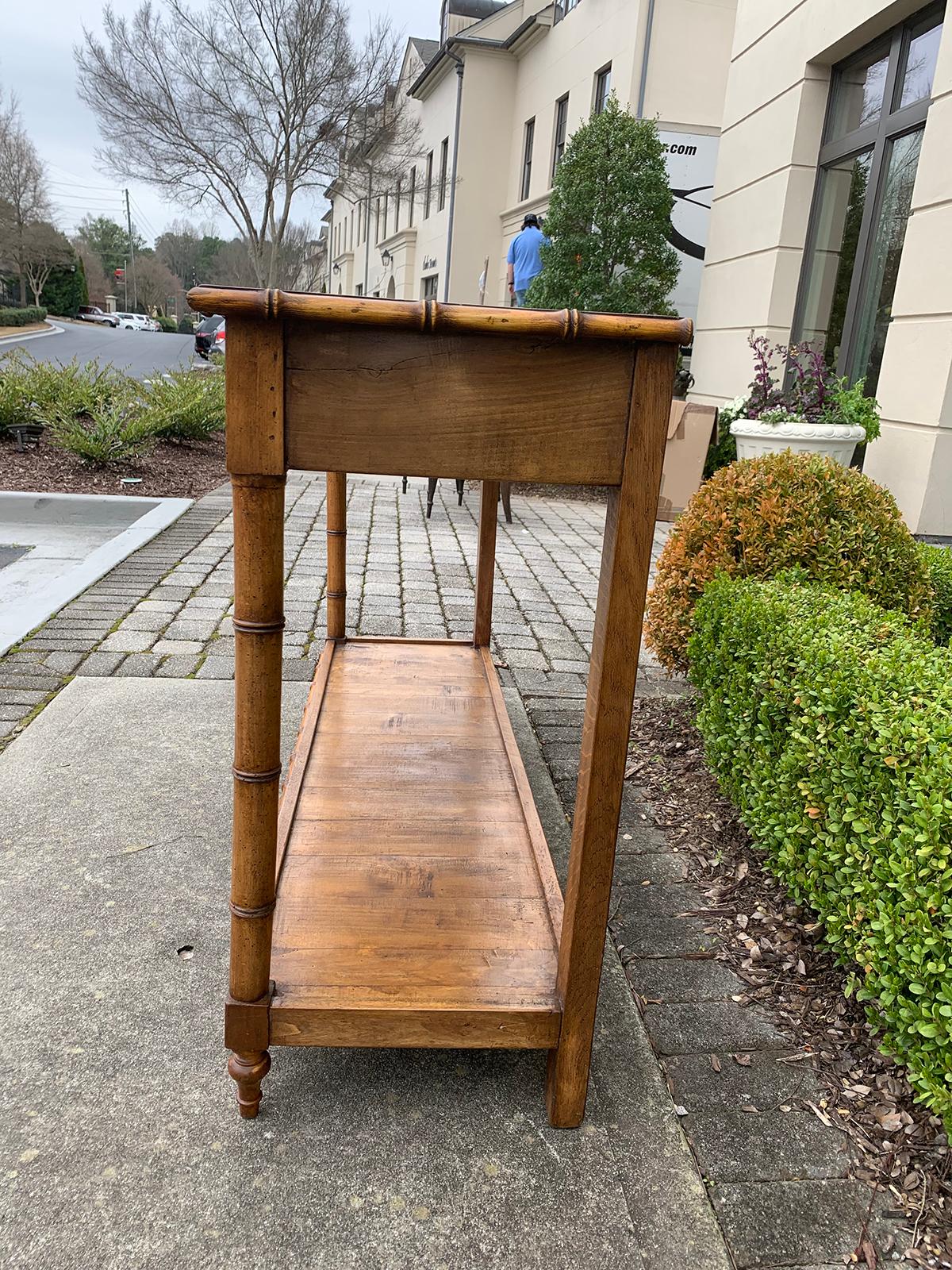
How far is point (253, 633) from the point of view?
1.46 metres

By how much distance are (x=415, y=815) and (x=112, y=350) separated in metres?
32.6

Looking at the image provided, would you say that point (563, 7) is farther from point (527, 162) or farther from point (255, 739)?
point (255, 739)

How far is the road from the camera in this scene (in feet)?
79.7

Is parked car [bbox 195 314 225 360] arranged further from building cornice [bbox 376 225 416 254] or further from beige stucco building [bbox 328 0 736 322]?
building cornice [bbox 376 225 416 254]

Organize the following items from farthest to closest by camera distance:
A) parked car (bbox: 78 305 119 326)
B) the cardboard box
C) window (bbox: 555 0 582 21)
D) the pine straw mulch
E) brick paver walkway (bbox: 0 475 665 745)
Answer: parked car (bbox: 78 305 119 326), window (bbox: 555 0 582 21), the cardboard box, brick paver walkway (bbox: 0 475 665 745), the pine straw mulch

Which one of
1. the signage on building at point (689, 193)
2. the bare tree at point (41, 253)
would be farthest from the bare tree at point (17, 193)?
the signage on building at point (689, 193)

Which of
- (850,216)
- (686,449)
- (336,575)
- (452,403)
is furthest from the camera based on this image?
(686,449)

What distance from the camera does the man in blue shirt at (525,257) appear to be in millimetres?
10445

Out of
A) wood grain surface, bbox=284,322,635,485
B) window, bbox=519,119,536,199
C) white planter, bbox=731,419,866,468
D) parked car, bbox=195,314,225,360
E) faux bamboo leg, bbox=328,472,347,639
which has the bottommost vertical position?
faux bamboo leg, bbox=328,472,347,639

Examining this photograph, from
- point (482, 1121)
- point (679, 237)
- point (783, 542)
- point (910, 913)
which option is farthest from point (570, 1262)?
point (679, 237)

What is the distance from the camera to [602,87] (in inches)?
651

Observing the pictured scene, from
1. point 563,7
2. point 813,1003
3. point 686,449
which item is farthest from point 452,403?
point 563,7

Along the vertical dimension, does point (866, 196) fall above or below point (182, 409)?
above

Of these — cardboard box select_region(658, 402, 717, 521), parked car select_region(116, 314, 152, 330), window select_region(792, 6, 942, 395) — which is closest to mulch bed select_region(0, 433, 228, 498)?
cardboard box select_region(658, 402, 717, 521)
